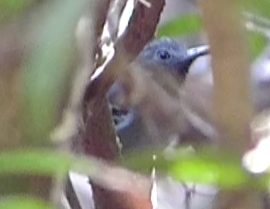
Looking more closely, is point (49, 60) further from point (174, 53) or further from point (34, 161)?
point (174, 53)

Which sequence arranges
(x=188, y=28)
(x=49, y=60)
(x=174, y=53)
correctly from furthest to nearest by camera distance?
(x=174, y=53) → (x=188, y=28) → (x=49, y=60)

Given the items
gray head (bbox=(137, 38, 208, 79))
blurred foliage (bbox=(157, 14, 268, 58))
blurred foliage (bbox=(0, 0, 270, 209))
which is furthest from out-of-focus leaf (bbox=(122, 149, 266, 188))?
gray head (bbox=(137, 38, 208, 79))

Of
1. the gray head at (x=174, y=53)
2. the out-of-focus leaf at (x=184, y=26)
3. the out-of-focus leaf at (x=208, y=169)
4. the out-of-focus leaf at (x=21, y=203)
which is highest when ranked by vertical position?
the out-of-focus leaf at (x=208, y=169)

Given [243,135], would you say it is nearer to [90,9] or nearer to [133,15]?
[90,9]

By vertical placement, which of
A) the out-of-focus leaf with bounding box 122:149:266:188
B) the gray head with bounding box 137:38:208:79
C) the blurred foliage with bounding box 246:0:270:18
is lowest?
the gray head with bounding box 137:38:208:79

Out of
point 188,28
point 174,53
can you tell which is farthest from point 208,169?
point 174,53

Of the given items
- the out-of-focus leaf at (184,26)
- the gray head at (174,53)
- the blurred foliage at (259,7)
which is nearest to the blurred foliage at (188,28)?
the out-of-focus leaf at (184,26)

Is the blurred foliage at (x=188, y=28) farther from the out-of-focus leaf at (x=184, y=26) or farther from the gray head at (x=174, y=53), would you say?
the gray head at (x=174, y=53)

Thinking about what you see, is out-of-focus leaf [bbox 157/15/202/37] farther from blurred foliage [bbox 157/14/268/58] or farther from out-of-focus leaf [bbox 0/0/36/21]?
out-of-focus leaf [bbox 0/0/36/21]
